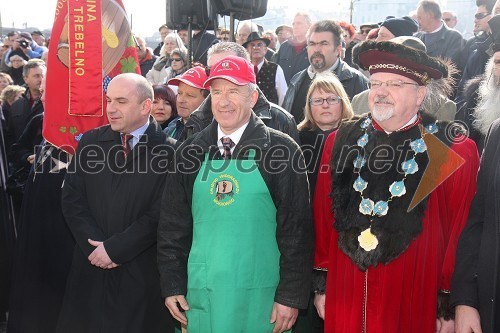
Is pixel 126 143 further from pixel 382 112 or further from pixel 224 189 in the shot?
pixel 382 112

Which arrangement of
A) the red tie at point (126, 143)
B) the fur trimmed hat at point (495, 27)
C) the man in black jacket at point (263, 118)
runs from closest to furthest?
the fur trimmed hat at point (495, 27)
the red tie at point (126, 143)
the man in black jacket at point (263, 118)

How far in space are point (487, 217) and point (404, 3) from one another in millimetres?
126469

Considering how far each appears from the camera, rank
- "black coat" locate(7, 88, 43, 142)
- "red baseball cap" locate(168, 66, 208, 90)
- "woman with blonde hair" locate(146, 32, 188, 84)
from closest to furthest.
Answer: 1. "red baseball cap" locate(168, 66, 208, 90)
2. "black coat" locate(7, 88, 43, 142)
3. "woman with blonde hair" locate(146, 32, 188, 84)

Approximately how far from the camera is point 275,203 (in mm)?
3678

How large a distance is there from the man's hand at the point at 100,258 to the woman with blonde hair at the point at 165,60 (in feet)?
17.9

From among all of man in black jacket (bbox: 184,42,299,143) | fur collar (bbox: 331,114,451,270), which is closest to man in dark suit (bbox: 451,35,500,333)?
fur collar (bbox: 331,114,451,270)

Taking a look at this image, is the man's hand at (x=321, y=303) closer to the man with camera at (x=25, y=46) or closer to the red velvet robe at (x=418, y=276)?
the red velvet robe at (x=418, y=276)

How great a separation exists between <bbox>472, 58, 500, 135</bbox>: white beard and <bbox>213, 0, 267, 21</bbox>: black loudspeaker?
126 inches

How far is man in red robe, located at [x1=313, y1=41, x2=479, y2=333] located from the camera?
3438 mm

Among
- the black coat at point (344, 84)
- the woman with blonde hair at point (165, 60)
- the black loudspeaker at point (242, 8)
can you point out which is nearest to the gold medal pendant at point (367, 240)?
the black coat at point (344, 84)

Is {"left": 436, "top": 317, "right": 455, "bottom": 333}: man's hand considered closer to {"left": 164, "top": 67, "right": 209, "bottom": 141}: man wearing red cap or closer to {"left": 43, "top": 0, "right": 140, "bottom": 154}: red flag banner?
{"left": 164, "top": 67, "right": 209, "bottom": 141}: man wearing red cap

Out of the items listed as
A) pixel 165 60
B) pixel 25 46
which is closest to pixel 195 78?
pixel 165 60

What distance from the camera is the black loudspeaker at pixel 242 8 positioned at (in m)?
7.03

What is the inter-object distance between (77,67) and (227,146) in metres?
2.06
